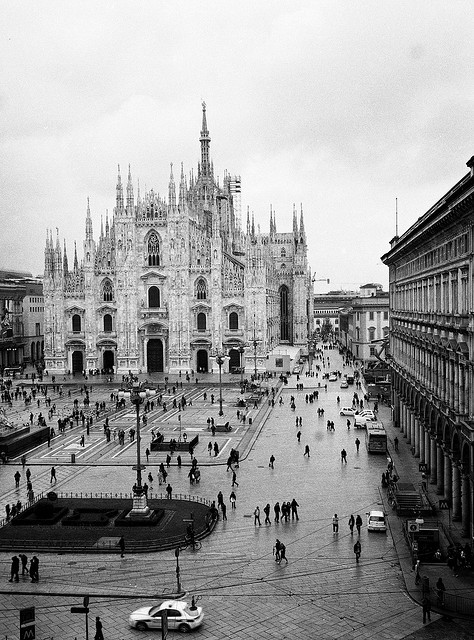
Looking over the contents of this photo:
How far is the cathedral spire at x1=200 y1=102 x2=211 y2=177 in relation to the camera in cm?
11438

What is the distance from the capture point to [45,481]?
1380 inches

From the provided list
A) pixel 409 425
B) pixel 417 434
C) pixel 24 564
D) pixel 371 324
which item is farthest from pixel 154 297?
pixel 24 564

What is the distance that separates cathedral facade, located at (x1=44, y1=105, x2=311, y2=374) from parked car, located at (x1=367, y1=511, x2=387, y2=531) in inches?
2173

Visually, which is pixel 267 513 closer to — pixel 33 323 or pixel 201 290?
pixel 201 290

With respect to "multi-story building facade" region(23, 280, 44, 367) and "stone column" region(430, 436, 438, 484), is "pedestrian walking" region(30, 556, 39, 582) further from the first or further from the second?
"multi-story building facade" region(23, 280, 44, 367)

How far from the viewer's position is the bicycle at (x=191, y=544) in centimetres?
2488

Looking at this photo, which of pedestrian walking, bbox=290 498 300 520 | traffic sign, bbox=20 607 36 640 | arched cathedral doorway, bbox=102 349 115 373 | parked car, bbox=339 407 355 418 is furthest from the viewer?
arched cathedral doorway, bbox=102 349 115 373

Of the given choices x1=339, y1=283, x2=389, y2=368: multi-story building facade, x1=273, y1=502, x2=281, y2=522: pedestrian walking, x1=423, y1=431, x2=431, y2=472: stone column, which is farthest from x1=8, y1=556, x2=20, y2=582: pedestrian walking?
x1=339, y1=283, x2=389, y2=368: multi-story building facade

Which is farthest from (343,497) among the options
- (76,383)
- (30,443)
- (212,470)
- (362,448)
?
(76,383)

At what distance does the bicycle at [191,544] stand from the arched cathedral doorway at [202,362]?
199 feet

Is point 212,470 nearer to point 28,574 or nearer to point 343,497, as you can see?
point 343,497

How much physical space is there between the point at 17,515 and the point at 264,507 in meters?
10.0

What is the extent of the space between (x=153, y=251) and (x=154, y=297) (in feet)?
18.3

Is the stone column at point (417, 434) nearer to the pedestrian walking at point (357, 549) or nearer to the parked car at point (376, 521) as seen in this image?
the parked car at point (376, 521)
